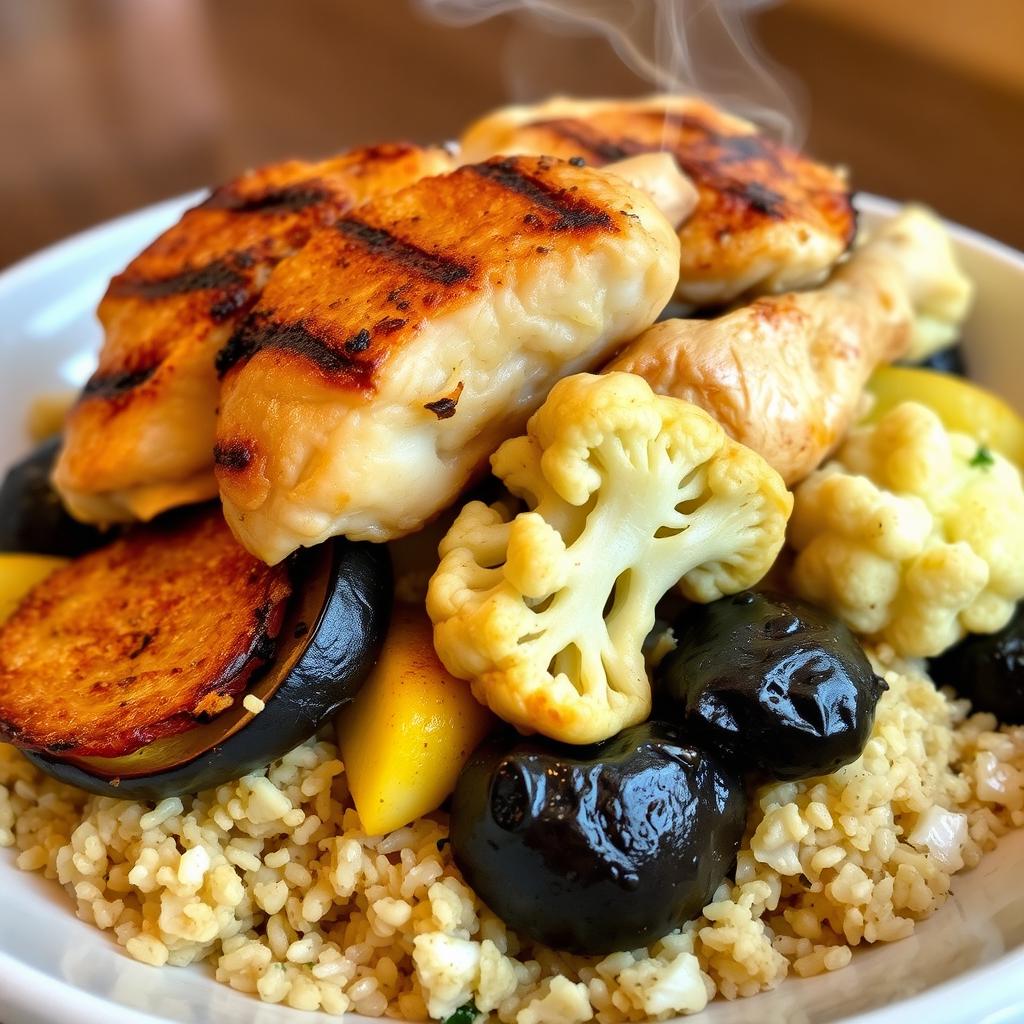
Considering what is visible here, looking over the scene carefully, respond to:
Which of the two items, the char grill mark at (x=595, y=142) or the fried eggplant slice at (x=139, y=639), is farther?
the char grill mark at (x=595, y=142)

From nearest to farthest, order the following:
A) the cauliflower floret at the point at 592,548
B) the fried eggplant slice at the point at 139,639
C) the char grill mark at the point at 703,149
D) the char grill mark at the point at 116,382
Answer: the cauliflower floret at the point at 592,548, the fried eggplant slice at the point at 139,639, the char grill mark at the point at 116,382, the char grill mark at the point at 703,149

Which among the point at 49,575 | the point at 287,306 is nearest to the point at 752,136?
the point at 287,306

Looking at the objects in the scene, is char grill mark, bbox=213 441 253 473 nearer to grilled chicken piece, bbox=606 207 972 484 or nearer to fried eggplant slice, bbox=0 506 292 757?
fried eggplant slice, bbox=0 506 292 757

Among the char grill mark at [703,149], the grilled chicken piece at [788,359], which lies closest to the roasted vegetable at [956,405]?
the grilled chicken piece at [788,359]

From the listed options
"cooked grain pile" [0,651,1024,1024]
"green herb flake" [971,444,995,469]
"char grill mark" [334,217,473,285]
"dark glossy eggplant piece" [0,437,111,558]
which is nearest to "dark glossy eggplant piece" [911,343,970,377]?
"green herb flake" [971,444,995,469]

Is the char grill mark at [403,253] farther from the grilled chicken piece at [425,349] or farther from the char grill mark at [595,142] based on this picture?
the char grill mark at [595,142]

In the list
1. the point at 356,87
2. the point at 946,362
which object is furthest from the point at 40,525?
the point at 356,87
